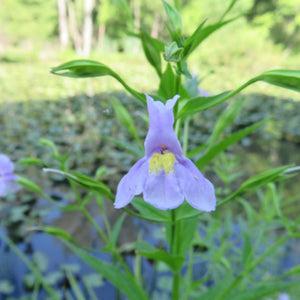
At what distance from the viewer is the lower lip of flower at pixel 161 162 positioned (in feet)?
1.65

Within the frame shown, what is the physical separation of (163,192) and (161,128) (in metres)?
0.10

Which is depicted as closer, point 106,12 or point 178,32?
point 178,32

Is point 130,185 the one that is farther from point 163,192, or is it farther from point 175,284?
point 175,284

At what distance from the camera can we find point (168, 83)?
1.95 feet

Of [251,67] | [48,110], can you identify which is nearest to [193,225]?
[48,110]

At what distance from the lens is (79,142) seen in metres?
3.25

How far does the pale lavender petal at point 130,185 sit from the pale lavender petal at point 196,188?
0.06 meters

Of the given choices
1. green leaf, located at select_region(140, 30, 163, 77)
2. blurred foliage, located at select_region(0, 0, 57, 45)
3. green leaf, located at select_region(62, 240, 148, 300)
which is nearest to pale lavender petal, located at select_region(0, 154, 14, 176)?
green leaf, located at select_region(62, 240, 148, 300)

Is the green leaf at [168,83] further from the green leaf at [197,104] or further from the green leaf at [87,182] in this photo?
the green leaf at [87,182]

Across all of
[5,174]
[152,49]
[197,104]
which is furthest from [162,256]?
[5,174]

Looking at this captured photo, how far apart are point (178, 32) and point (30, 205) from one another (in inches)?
86.0

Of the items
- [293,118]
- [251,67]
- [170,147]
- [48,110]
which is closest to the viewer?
[170,147]

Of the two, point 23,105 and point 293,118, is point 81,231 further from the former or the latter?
point 293,118

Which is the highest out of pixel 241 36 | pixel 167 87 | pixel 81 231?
pixel 241 36
